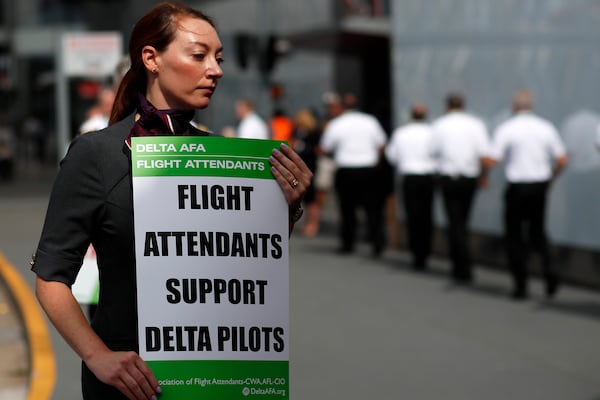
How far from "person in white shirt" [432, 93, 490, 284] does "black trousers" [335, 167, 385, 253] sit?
89.6 inches

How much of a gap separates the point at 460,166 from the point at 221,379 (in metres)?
9.77

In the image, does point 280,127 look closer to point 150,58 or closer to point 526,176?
point 526,176

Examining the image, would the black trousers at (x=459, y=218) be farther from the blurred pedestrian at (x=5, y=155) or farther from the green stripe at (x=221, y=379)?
the blurred pedestrian at (x=5, y=155)

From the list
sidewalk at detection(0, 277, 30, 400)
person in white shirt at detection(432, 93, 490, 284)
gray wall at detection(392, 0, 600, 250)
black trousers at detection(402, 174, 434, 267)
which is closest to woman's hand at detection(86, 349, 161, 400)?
sidewalk at detection(0, 277, 30, 400)

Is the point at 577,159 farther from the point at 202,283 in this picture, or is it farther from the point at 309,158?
the point at 202,283

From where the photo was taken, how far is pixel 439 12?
51.2 ft

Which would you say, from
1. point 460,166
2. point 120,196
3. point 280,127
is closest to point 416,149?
point 460,166

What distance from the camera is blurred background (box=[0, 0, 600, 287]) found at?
1223 centimetres

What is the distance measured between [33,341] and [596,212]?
220 inches

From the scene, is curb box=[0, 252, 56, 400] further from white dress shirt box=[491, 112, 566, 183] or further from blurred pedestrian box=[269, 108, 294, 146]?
blurred pedestrian box=[269, 108, 294, 146]

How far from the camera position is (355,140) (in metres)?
14.8

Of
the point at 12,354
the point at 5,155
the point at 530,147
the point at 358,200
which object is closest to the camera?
the point at 12,354

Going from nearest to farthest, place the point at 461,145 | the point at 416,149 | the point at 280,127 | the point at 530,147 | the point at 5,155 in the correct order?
1. the point at 530,147
2. the point at 461,145
3. the point at 416,149
4. the point at 280,127
5. the point at 5,155

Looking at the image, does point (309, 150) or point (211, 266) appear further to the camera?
point (309, 150)
